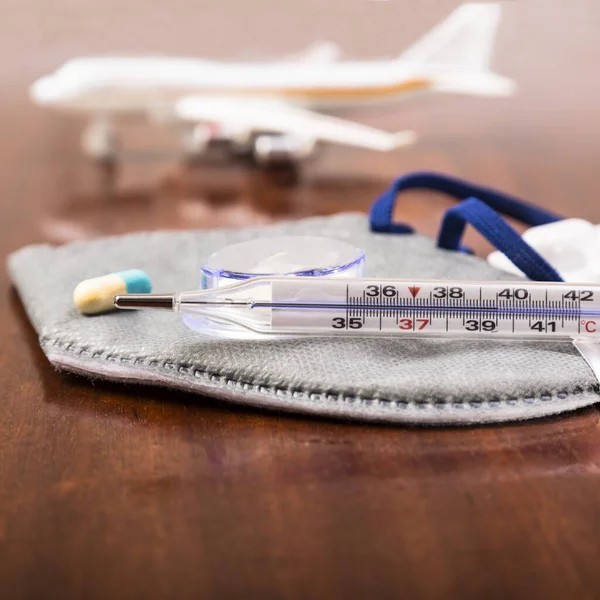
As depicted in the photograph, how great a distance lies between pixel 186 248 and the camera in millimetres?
719

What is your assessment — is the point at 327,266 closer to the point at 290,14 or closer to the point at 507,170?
the point at 507,170

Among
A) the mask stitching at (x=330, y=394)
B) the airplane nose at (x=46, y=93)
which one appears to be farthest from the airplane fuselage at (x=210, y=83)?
the mask stitching at (x=330, y=394)

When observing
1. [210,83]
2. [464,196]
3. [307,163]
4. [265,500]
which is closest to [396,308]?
[265,500]

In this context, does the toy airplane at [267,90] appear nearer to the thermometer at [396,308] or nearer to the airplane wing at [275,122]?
the airplane wing at [275,122]

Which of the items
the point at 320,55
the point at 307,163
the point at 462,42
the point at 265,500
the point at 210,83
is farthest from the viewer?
the point at 320,55

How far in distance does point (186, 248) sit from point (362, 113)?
38.3 inches

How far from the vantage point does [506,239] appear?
2.00ft

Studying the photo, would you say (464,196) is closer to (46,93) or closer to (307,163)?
(307,163)

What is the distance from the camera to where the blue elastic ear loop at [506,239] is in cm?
60

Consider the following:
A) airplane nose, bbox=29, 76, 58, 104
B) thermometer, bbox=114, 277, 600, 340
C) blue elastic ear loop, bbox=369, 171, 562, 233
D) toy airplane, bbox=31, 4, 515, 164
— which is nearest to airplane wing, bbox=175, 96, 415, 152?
toy airplane, bbox=31, 4, 515, 164

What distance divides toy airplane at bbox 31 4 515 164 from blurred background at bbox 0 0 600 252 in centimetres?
→ 4

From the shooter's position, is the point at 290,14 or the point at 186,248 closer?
the point at 186,248

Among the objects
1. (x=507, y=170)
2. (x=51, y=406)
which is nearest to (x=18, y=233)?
(x=51, y=406)

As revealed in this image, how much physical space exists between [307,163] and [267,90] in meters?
0.25
